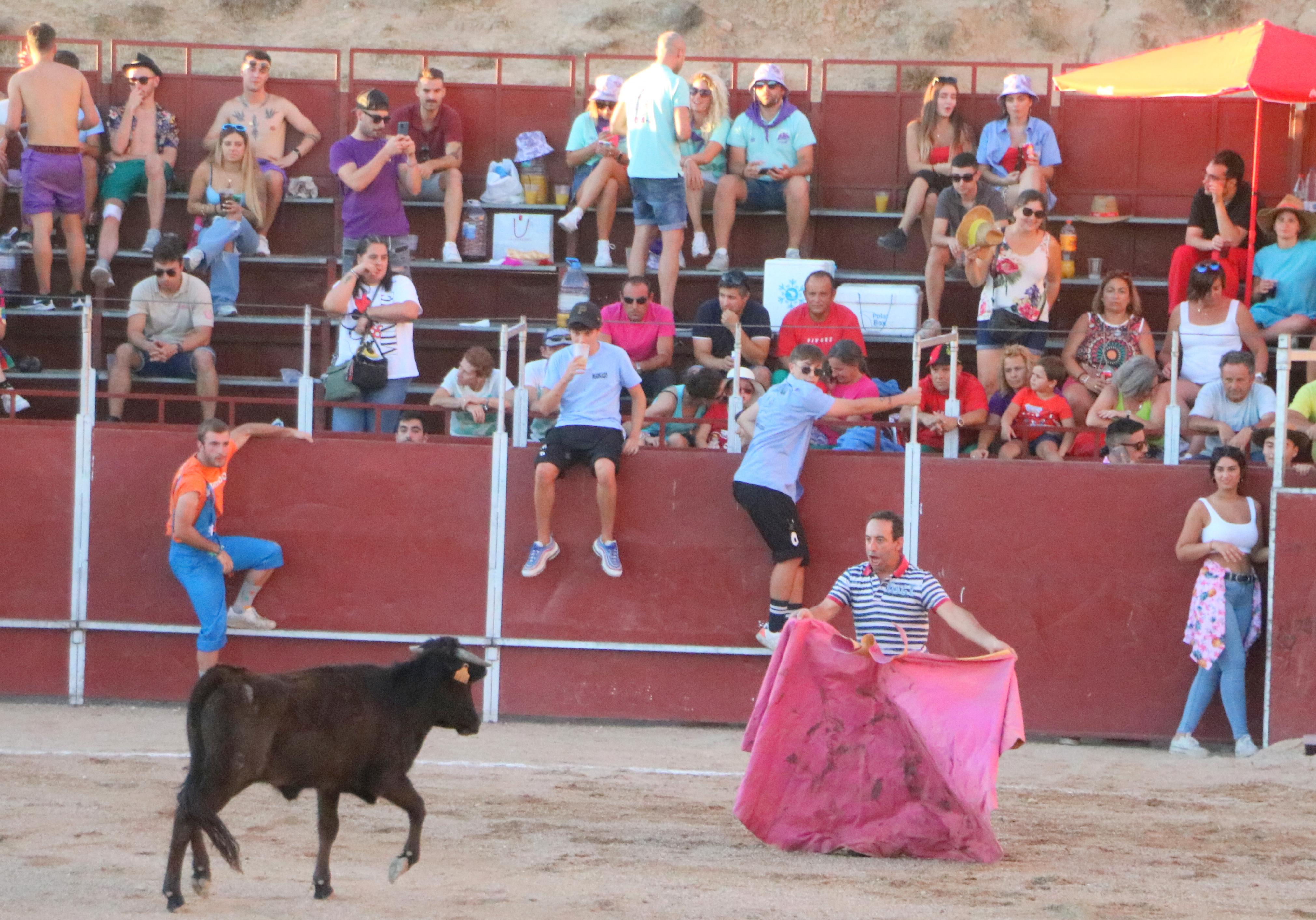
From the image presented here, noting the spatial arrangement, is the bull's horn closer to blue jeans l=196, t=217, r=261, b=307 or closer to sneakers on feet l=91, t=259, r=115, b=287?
blue jeans l=196, t=217, r=261, b=307

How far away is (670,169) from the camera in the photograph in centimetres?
1282

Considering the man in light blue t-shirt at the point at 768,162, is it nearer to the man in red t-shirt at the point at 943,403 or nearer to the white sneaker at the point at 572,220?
the white sneaker at the point at 572,220

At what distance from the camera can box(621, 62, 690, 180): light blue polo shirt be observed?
41.9 feet

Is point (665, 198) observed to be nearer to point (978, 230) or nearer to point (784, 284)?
point (784, 284)

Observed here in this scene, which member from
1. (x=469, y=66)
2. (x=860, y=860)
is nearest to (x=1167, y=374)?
(x=860, y=860)

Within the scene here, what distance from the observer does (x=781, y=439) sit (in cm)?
1010

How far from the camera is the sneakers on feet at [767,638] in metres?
10.3

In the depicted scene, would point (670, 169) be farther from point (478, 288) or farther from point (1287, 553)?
point (1287, 553)

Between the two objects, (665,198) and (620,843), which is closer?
(620,843)

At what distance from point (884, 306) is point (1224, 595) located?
3.74 metres

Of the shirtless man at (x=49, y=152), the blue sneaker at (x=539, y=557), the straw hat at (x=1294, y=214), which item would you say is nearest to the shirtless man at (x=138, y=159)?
the shirtless man at (x=49, y=152)

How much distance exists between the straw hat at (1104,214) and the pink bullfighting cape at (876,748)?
7519 millimetres

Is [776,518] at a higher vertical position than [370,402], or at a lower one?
lower

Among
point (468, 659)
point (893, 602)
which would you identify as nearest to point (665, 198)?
point (893, 602)
